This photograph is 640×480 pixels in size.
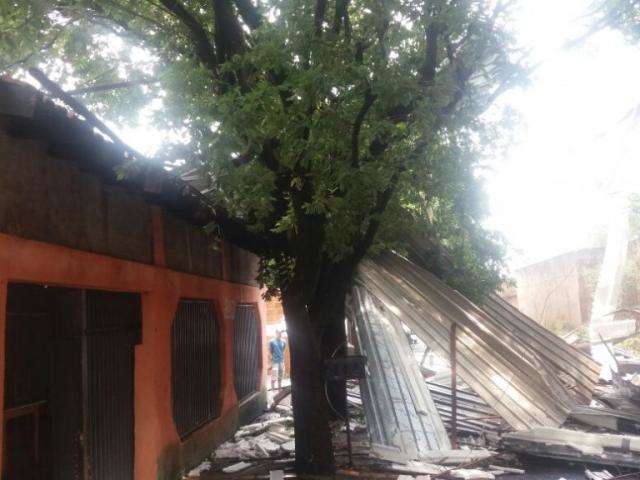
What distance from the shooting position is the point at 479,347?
798 centimetres

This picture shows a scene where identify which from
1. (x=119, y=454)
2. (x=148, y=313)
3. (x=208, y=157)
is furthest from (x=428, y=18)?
(x=119, y=454)

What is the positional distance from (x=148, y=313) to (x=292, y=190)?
251 centimetres

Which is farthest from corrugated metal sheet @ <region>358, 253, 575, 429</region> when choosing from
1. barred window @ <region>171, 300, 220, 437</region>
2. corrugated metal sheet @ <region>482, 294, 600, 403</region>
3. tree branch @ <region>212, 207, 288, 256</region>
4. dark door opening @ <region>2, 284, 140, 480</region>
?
dark door opening @ <region>2, 284, 140, 480</region>

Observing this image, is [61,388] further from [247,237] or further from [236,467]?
[247,237]

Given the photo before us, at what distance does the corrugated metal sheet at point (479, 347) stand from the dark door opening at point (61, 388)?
4.53 metres

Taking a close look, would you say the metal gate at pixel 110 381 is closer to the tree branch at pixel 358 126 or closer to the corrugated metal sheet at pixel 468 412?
the tree branch at pixel 358 126

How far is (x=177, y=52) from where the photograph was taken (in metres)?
7.29

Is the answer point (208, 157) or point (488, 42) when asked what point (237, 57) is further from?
point (488, 42)

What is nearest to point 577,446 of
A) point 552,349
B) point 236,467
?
point 552,349

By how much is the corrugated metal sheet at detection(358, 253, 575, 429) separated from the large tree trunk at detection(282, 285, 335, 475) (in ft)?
6.77

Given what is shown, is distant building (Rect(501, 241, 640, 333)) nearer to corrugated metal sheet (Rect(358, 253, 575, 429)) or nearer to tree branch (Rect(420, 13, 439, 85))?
corrugated metal sheet (Rect(358, 253, 575, 429))

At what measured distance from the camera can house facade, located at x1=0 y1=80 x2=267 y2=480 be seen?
449 cm

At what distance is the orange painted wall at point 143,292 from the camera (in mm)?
4438

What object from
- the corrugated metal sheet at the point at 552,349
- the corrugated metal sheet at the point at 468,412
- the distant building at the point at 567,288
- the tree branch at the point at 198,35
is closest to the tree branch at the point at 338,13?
the tree branch at the point at 198,35
